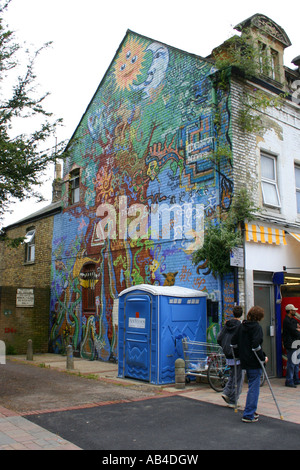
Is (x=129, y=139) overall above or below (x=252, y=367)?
above

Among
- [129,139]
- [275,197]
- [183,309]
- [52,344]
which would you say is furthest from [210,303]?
[52,344]

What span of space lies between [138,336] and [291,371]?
143 inches

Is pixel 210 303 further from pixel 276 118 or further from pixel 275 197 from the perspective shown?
pixel 276 118

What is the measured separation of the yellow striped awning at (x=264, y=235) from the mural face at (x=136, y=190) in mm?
932

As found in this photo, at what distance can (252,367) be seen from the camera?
679 centimetres

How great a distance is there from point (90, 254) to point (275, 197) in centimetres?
720

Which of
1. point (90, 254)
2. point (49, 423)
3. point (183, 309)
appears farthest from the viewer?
point (90, 254)

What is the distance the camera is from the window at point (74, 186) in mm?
17688

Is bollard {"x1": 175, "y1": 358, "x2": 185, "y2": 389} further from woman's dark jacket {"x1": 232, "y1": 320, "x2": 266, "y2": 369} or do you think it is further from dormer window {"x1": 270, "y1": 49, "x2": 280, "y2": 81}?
dormer window {"x1": 270, "y1": 49, "x2": 280, "y2": 81}

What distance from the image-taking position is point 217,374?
9.39 metres

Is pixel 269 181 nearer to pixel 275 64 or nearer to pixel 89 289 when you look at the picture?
pixel 275 64

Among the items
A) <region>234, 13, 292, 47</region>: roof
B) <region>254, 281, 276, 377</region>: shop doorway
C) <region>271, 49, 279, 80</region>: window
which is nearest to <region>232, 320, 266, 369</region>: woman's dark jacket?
<region>254, 281, 276, 377</region>: shop doorway

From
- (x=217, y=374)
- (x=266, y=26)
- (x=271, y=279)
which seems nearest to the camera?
(x=217, y=374)

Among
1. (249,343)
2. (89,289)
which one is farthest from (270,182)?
Answer: (89,289)
